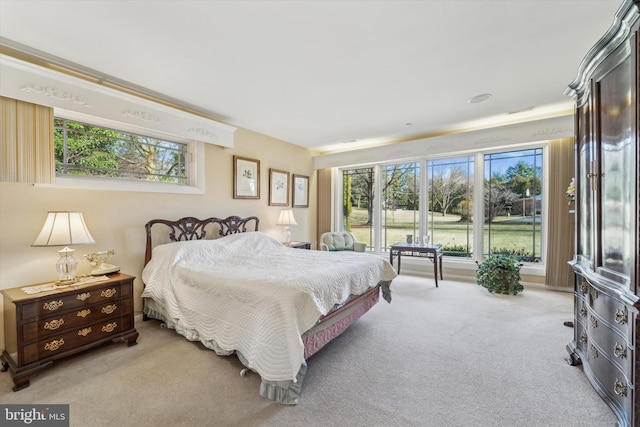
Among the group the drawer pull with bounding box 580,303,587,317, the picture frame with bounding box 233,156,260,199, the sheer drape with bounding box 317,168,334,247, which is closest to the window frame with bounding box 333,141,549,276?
the sheer drape with bounding box 317,168,334,247

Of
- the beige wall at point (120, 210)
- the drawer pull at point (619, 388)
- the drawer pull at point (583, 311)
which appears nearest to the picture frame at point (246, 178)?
the beige wall at point (120, 210)

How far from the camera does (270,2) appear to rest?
179cm

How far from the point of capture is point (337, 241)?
513cm

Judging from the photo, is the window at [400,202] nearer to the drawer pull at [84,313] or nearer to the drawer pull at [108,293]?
the drawer pull at [108,293]

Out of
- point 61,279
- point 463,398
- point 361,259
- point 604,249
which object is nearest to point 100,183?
point 61,279

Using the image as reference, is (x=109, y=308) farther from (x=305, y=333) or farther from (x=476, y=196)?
(x=476, y=196)

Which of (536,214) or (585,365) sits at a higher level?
(536,214)

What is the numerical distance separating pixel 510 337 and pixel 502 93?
9.32 ft

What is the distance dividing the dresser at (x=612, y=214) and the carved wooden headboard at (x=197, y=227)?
402cm

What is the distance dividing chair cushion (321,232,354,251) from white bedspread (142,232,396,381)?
167 cm

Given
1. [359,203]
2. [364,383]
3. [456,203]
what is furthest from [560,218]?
[364,383]

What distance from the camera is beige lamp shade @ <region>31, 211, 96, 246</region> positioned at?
2172mm

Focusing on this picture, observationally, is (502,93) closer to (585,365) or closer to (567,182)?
(567,182)

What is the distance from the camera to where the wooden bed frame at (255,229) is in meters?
2.15
